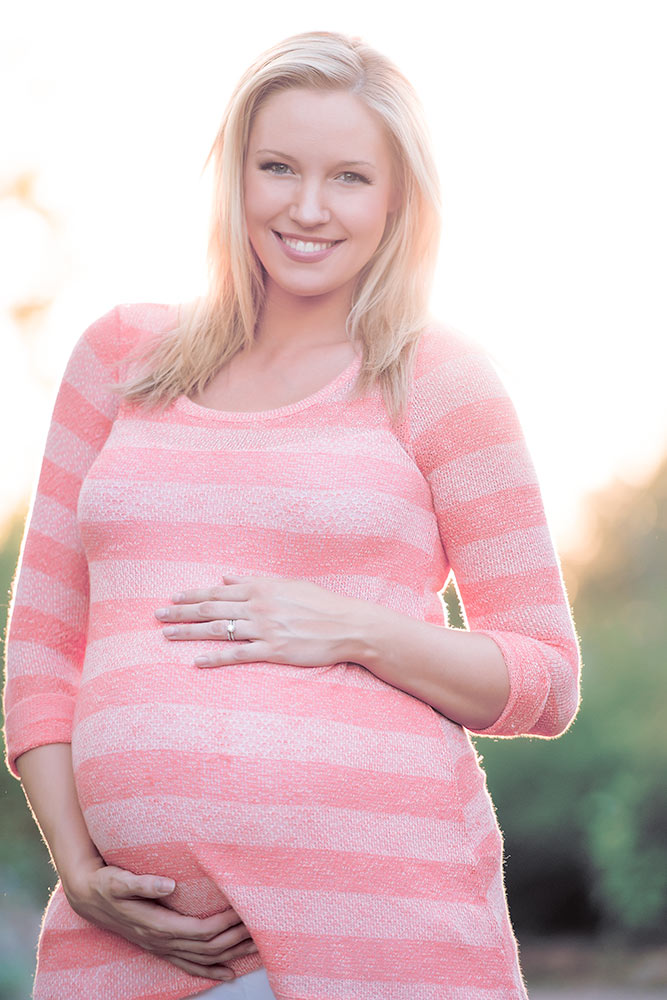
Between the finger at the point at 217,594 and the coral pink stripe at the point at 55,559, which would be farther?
the coral pink stripe at the point at 55,559

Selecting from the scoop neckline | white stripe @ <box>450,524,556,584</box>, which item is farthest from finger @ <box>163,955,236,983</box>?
the scoop neckline

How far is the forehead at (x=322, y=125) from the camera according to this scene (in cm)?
171

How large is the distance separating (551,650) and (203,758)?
491mm

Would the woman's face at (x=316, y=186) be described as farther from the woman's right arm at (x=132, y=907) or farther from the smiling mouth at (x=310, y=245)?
the woman's right arm at (x=132, y=907)

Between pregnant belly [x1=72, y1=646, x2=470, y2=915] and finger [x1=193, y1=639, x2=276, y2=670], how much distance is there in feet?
0.04

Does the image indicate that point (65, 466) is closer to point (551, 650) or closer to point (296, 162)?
point (296, 162)

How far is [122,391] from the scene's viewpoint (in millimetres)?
1821

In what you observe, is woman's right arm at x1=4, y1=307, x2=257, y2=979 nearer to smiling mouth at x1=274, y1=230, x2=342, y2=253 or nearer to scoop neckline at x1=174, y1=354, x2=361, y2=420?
scoop neckline at x1=174, y1=354, x2=361, y2=420

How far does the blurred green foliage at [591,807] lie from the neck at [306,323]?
11.0ft

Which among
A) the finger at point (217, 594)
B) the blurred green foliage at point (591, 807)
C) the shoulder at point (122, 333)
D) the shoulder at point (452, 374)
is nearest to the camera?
the finger at point (217, 594)

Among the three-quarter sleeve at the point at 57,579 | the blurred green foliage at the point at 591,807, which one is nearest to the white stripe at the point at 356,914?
the three-quarter sleeve at the point at 57,579

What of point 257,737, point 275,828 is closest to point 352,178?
point 257,737

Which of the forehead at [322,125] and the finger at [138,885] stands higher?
the forehead at [322,125]

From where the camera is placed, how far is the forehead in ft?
5.59
